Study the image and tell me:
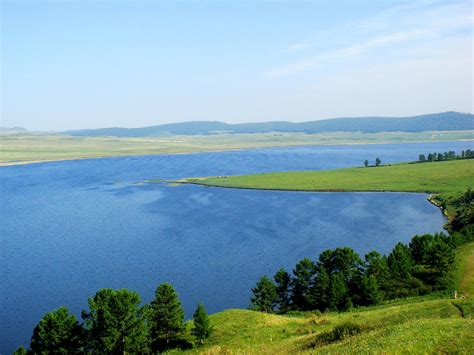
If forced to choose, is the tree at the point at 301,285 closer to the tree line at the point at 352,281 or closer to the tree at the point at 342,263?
the tree line at the point at 352,281

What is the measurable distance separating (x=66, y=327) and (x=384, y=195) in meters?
97.4

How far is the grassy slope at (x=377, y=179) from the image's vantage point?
12306 centimetres

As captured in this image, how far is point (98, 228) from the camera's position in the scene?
8831cm

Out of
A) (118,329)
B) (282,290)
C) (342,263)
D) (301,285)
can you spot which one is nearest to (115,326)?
(118,329)

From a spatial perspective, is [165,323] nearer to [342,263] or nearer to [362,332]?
[362,332]

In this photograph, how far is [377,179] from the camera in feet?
444

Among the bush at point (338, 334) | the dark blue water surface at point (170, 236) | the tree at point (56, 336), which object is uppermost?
the bush at point (338, 334)

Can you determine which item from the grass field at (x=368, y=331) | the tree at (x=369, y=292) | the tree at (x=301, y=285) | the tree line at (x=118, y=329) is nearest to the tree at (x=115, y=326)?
the tree line at (x=118, y=329)

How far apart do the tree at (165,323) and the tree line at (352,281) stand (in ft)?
38.5

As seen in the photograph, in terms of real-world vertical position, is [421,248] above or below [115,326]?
above

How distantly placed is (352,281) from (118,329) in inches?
973

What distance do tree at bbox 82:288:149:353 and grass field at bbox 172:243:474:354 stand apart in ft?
15.5

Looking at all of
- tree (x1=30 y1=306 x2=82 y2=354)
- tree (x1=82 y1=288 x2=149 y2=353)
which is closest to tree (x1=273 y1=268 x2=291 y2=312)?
tree (x1=82 y1=288 x2=149 y2=353)

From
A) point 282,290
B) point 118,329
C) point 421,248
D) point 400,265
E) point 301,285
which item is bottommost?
point 282,290
